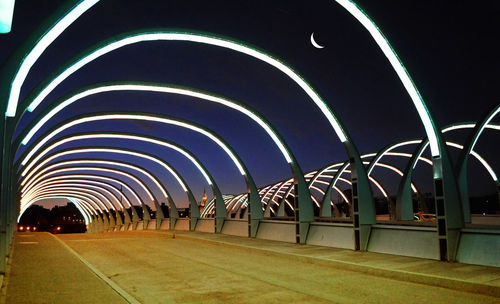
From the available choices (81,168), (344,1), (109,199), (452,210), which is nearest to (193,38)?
(344,1)

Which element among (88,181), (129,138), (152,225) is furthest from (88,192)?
(129,138)

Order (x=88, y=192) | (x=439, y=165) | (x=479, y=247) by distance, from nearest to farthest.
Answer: (x=479, y=247) < (x=439, y=165) < (x=88, y=192)

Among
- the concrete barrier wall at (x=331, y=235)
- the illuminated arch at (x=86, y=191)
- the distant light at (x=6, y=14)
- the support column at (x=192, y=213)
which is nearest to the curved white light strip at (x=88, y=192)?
the illuminated arch at (x=86, y=191)

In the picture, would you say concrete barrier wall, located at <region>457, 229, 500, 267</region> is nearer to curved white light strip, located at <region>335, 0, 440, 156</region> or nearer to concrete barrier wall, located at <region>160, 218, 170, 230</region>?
curved white light strip, located at <region>335, 0, 440, 156</region>

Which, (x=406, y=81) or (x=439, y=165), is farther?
(x=406, y=81)

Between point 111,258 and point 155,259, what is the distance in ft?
5.97

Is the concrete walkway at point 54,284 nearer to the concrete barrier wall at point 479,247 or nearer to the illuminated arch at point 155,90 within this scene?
the illuminated arch at point 155,90

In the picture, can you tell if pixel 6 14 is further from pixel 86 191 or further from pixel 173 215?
pixel 86 191

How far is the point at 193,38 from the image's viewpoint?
11570 mm

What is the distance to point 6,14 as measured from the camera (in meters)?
3.25

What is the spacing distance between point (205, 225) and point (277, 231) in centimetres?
876

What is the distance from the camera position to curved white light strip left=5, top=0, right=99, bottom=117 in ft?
23.4

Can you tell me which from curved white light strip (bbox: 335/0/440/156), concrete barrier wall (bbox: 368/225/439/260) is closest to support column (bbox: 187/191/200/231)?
concrete barrier wall (bbox: 368/225/439/260)

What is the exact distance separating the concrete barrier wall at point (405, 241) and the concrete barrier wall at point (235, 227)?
909 centimetres
